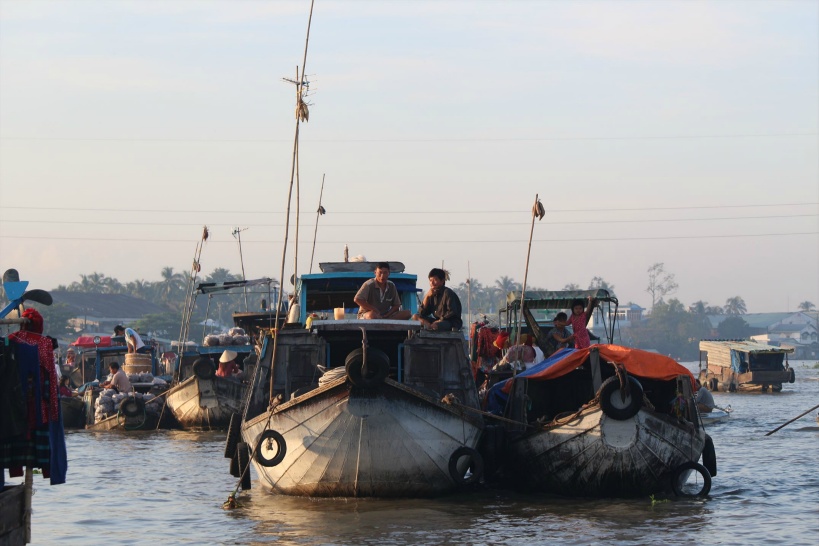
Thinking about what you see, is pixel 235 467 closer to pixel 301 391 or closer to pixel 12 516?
pixel 301 391

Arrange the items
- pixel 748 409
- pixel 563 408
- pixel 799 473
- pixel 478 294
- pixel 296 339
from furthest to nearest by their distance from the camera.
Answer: pixel 478 294 < pixel 748 409 < pixel 799 473 < pixel 563 408 < pixel 296 339

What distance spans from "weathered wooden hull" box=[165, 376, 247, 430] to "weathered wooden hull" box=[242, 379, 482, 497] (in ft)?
40.4

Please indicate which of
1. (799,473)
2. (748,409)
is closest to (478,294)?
(748,409)

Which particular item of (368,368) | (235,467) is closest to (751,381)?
(235,467)

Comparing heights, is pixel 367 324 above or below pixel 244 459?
above

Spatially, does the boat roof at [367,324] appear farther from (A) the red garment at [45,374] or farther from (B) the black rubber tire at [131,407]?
(B) the black rubber tire at [131,407]

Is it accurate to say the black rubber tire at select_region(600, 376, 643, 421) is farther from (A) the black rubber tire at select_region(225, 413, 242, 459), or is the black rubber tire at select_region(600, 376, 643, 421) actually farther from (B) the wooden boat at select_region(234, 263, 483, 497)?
(A) the black rubber tire at select_region(225, 413, 242, 459)

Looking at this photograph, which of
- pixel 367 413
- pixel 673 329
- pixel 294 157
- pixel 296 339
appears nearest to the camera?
pixel 367 413

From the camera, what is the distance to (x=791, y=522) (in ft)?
42.8

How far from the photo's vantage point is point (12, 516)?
25.1 ft

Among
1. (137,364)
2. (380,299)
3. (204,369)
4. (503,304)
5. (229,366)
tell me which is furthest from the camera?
(503,304)

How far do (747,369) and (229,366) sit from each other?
28.5m

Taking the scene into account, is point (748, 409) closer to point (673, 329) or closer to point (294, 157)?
point (294, 157)

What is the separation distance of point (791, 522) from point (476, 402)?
392 cm
